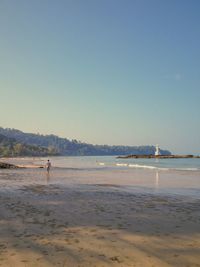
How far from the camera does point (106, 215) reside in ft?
44.7

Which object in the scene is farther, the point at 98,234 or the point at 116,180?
the point at 116,180

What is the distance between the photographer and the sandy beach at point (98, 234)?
7738 millimetres

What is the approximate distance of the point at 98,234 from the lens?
1020 cm

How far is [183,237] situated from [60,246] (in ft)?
13.2

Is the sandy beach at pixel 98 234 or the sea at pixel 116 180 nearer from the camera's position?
the sandy beach at pixel 98 234

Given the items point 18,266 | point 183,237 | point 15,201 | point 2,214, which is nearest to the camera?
point 18,266

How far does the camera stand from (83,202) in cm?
1764

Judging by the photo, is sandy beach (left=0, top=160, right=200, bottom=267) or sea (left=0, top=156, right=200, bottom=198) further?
sea (left=0, top=156, right=200, bottom=198)

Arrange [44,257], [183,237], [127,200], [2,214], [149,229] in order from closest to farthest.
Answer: [44,257], [183,237], [149,229], [2,214], [127,200]

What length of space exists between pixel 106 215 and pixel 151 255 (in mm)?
5620

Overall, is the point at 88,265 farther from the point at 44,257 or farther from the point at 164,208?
the point at 164,208

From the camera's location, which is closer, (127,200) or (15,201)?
(15,201)

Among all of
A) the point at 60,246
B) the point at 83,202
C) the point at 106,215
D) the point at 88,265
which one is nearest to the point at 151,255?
the point at 88,265

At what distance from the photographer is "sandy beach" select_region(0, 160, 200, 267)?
7738mm
